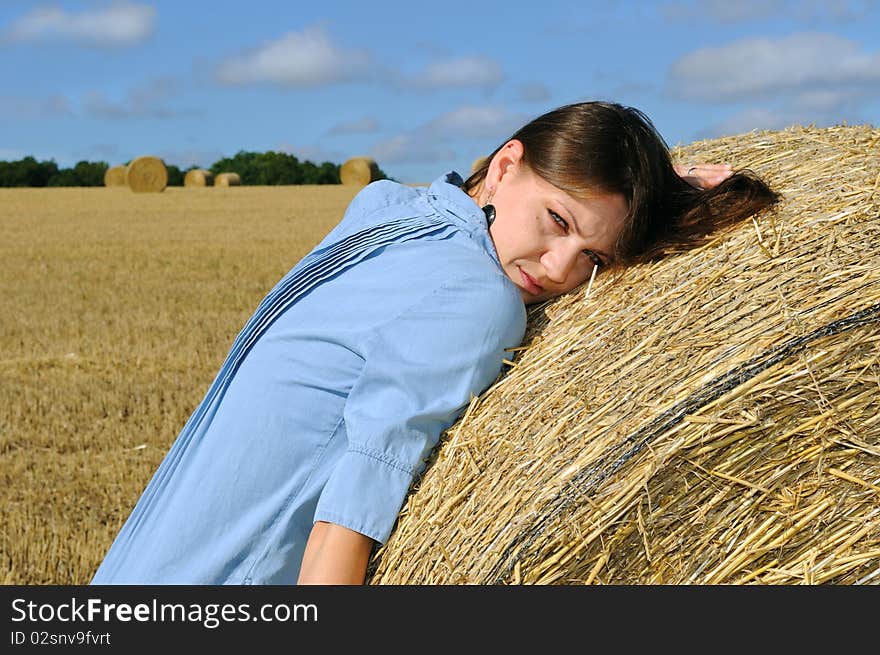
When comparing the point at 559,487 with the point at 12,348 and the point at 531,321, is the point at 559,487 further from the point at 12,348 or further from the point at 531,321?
the point at 12,348

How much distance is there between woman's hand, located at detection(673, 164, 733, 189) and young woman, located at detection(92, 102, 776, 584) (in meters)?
0.30

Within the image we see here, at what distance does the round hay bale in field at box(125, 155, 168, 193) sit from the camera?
89.6 feet

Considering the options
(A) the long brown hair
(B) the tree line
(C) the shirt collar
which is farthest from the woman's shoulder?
(B) the tree line

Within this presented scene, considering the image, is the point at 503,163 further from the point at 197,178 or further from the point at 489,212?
the point at 197,178

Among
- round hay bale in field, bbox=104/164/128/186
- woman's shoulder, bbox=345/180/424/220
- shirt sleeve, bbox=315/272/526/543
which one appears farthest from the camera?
round hay bale in field, bbox=104/164/128/186

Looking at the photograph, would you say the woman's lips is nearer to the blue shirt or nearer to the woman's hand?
the blue shirt

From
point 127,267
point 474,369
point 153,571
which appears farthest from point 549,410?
point 127,267

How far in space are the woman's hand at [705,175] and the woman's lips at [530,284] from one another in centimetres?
56

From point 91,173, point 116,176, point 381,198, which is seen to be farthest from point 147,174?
point 381,198

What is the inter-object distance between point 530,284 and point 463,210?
0.23 metres

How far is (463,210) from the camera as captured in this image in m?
2.36

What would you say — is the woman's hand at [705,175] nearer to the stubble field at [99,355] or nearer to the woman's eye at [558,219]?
the woman's eye at [558,219]

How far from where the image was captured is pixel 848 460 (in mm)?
2084

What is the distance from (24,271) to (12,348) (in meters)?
4.56
